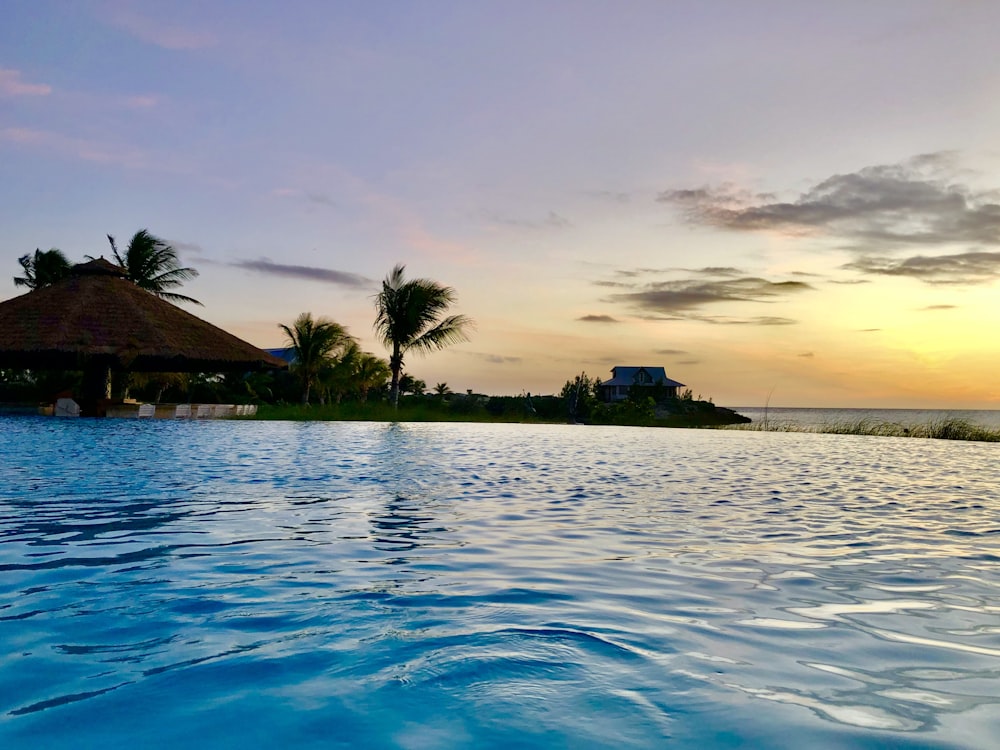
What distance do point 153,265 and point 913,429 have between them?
26.9 m

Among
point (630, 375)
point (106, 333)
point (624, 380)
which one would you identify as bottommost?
point (106, 333)

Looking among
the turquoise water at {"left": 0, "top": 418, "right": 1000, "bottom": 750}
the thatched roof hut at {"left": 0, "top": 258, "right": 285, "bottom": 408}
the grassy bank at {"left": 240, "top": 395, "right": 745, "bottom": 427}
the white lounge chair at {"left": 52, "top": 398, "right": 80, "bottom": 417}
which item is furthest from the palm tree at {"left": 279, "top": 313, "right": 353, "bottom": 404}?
the turquoise water at {"left": 0, "top": 418, "right": 1000, "bottom": 750}

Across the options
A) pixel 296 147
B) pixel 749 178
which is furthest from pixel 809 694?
pixel 296 147

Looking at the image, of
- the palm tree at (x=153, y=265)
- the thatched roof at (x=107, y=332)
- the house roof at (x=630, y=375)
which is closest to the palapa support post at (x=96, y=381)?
the thatched roof at (x=107, y=332)

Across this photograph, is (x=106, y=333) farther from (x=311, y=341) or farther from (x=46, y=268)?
(x=46, y=268)

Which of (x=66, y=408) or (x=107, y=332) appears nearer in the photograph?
(x=66, y=408)

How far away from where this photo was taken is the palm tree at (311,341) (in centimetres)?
3128

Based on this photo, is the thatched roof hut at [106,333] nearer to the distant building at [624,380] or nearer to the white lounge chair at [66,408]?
the white lounge chair at [66,408]

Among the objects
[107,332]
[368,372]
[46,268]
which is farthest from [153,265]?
[368,372]

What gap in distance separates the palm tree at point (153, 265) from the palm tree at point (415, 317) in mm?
7288

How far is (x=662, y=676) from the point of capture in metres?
2.34

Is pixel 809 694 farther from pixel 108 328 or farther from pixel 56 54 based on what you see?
pixel 108 328

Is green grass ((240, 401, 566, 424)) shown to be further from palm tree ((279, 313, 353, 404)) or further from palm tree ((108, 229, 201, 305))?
palm tree ((108, 229, 201, 305))

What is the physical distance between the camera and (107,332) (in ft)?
66.4
